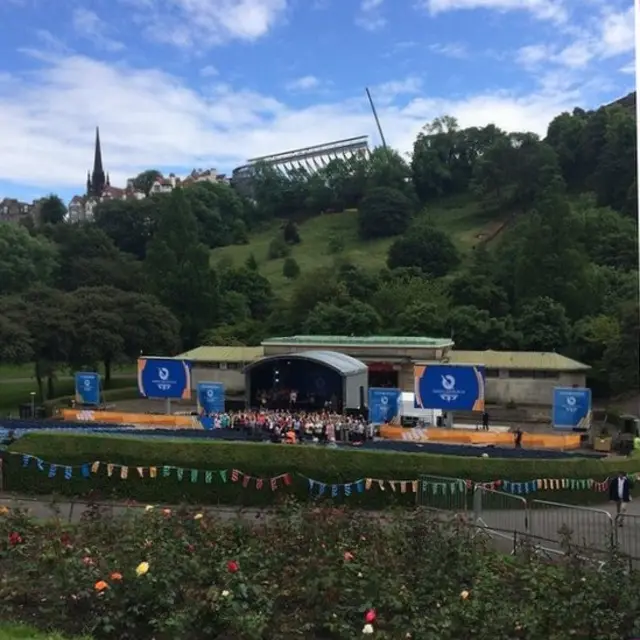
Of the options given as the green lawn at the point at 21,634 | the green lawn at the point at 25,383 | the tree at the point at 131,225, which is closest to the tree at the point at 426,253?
the green lawn at the point at 25,383

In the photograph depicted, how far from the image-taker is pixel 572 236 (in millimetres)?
60781

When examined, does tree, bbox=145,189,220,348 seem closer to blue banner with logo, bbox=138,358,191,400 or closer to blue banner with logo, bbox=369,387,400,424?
blue banner with logo, bbox=138,358,191,400

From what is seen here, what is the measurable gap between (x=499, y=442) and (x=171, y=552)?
26.2m

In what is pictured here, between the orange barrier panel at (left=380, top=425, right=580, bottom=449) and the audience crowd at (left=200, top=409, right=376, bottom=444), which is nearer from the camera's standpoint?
the audience crowd at (left=200, top=409, right=376, bottom=444)

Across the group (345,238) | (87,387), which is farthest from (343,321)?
(345,238)

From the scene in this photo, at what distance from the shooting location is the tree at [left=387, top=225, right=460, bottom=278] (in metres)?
87.5

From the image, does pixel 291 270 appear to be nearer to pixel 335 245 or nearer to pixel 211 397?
pixel 335 245

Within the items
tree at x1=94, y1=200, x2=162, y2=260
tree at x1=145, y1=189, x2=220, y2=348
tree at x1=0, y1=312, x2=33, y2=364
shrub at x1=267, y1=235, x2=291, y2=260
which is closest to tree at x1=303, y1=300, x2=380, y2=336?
Answer: tree at x1=145, y1=189, x2=220, y2=348

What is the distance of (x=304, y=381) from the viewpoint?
46.7m

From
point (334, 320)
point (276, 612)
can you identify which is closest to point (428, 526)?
point (276, 612)

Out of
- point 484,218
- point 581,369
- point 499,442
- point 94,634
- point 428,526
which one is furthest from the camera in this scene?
point 484,218

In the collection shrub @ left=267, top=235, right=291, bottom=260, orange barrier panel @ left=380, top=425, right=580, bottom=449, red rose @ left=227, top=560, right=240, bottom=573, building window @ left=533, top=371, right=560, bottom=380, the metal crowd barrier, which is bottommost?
orange barrier panel @ left=380, top=425, right=580, bottom=449

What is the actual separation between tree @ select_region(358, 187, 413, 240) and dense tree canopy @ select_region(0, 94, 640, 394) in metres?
0.21

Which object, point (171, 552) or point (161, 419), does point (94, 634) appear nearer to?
point (171, 552)
